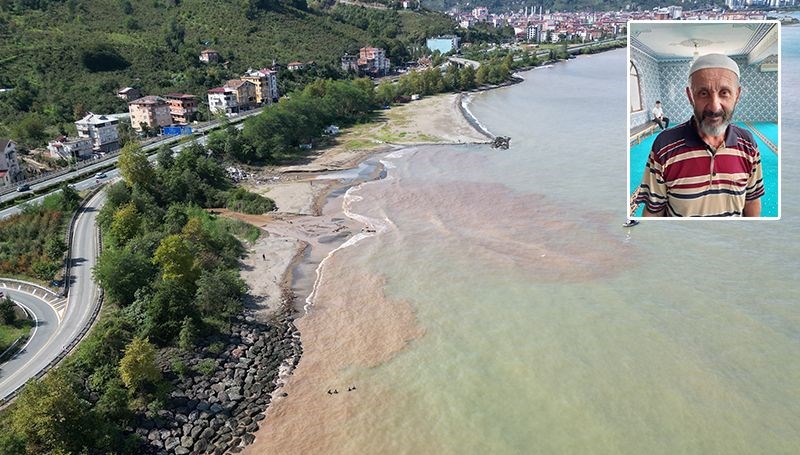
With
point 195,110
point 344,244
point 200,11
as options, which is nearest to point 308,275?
point 344,244

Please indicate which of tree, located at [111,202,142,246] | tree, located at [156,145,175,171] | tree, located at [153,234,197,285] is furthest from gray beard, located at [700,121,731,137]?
tree, located at [156,145,175,171]

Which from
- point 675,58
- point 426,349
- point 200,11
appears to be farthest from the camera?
point 200,11

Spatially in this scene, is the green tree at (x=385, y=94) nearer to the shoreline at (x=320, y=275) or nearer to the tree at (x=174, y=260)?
the shoreline at (x=320, y=275)

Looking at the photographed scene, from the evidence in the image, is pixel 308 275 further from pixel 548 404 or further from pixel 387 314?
pixel 548 404

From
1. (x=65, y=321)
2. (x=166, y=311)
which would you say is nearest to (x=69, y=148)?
(x=65, y=321)

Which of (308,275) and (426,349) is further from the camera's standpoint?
(308,275)

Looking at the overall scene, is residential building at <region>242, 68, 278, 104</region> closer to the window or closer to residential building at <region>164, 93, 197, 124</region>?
residential building at <region>164, 93, 197, 124</region>

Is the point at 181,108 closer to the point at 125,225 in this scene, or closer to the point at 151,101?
the point at 151,101
